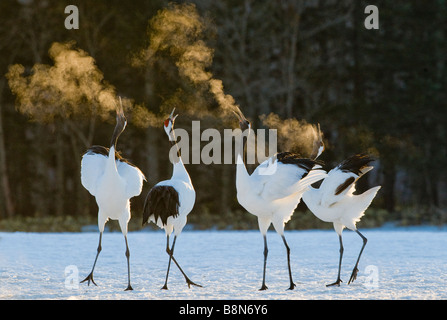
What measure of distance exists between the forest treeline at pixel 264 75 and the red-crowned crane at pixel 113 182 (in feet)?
28.3

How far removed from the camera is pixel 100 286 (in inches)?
323

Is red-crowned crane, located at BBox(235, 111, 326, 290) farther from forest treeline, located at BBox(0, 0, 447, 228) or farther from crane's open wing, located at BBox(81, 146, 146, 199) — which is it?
forest treeline, located at BBox(0, 0, 447, 228)

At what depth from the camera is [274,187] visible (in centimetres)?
767

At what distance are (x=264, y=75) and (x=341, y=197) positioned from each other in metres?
12.0

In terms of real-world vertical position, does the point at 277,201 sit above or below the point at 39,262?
above

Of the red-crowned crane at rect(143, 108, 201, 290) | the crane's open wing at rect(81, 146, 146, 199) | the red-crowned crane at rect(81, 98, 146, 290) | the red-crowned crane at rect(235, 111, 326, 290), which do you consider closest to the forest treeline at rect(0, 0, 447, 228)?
→ the crane's open wing at rect(81, 146, 146, 199)

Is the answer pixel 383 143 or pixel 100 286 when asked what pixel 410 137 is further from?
pixel 100 286

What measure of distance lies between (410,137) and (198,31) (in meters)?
7.46

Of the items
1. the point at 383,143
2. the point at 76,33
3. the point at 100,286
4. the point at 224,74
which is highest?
the point at 76,33

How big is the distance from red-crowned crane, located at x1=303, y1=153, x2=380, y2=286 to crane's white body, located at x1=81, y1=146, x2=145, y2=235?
2221mm

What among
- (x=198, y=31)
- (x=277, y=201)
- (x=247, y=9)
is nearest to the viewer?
(x=277, y=201)

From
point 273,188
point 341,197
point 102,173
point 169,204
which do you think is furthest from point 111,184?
point 341,197

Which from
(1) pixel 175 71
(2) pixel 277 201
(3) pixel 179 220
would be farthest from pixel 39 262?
(1) pixel 175 71

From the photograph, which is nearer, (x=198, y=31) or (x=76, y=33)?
(x=198, y=31)
